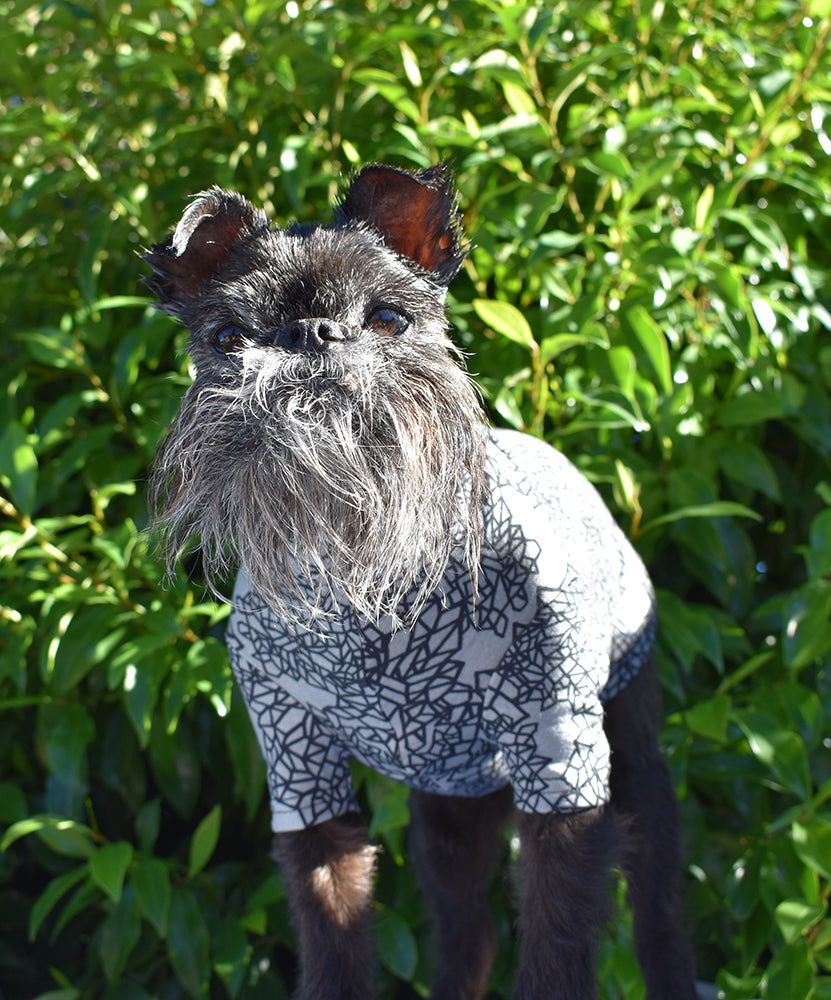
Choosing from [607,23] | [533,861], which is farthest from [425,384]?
[607,23]

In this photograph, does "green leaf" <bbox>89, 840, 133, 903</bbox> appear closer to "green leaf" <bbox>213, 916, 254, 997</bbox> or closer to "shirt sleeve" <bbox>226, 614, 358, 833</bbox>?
"green leaf" <bbox>213, 916, 254, 997</bbox>

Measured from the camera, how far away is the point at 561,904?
0.82 meters

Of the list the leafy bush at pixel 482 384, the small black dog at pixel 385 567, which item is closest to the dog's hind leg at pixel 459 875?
the leafy bush at pixel 482 384

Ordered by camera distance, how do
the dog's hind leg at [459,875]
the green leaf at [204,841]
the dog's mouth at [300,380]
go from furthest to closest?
the green leaf at [204,841], the dog's hind leg at [459,875], the dog's mouth at [300,380]

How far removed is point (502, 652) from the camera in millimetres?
811

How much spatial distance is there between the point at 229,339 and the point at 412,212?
224 mm

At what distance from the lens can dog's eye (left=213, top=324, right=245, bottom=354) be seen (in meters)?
0.73

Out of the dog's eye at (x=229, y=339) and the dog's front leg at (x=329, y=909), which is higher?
the dog's eye at (x=229, y=339)

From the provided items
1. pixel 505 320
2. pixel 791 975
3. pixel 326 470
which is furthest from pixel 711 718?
pixel 326 470

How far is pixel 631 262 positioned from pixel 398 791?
913 mm

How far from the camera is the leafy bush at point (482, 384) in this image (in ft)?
4.34

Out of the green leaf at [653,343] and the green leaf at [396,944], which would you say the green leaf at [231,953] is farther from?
the green leaf at [653,343]

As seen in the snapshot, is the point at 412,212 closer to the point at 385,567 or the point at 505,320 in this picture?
the point at 385,567

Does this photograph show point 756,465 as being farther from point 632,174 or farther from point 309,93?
point 309,93
